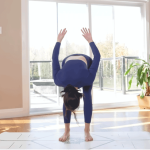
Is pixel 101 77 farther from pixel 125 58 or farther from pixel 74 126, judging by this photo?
pixel 74 126

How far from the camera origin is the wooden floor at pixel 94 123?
263cm

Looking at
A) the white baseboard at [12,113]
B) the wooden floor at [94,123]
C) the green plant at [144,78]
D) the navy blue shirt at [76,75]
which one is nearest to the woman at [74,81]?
the navy blue shirt at [76,75]

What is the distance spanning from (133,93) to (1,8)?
309cm

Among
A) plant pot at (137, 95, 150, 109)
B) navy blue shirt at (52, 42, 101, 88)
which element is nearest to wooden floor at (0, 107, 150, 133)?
plant pot at (137, 95, 150, 109)

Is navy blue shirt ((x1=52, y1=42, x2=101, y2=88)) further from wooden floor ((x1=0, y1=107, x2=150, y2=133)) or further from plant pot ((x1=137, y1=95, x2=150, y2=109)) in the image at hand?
plant pot ((x1=137, y1=95, x2=150, y2=109))

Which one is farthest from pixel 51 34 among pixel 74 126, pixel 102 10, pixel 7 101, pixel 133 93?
pixel 133 93

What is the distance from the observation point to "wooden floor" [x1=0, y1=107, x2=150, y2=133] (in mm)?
2635

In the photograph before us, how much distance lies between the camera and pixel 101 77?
4.25m

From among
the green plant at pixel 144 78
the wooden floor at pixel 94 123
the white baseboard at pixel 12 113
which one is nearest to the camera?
the wooden floor at pixel 94 123

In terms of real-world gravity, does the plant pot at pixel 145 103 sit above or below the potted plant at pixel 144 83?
below

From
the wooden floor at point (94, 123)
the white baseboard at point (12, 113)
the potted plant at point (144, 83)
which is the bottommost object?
the wooden floor at point (94, 123)

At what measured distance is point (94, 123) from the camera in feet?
9.56

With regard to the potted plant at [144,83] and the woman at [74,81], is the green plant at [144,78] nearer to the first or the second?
the potted plant at [144,83]

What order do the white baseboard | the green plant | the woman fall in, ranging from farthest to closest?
the green plant, the white baseboard, the woman
